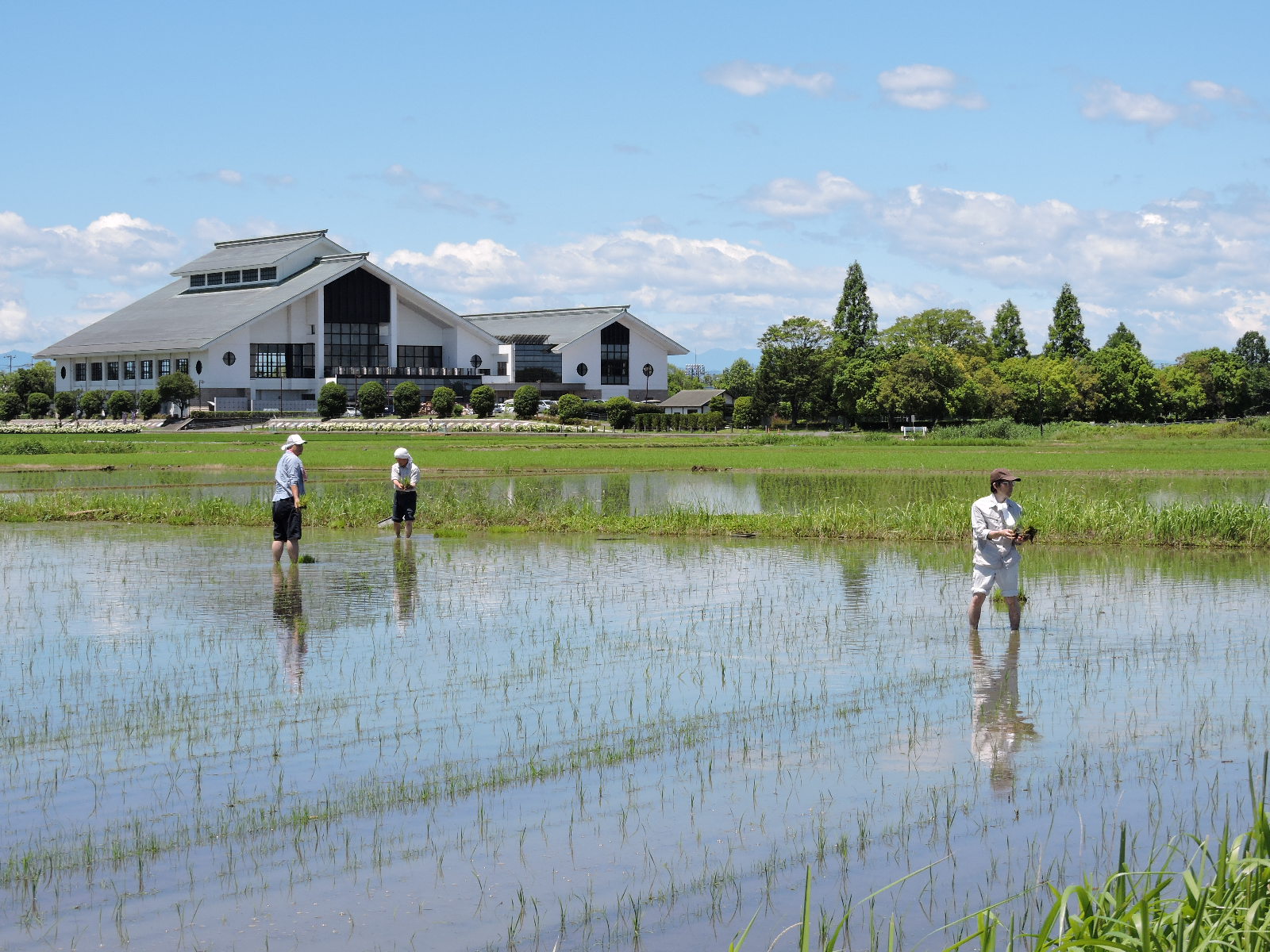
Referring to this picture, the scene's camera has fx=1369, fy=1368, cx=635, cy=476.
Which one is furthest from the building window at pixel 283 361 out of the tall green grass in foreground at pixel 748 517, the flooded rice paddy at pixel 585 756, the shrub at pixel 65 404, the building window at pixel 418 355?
the flooded rice paddy at pixel 585 756

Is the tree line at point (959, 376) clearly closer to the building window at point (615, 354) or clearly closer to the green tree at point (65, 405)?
the building window at point (615, 354)

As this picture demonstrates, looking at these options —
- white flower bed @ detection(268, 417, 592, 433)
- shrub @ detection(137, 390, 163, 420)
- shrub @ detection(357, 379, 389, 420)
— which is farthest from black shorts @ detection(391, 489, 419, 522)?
shrub @ detection(137, 390, 163, 420)

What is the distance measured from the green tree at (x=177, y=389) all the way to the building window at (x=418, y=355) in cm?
1526

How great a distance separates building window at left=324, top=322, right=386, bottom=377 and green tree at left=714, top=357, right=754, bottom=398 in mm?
Result: 24119

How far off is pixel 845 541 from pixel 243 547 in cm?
841

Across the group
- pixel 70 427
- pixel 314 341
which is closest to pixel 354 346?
pixel 314 341

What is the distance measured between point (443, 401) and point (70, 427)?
18.5 metres

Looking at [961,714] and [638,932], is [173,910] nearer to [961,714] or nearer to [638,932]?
[638,932]

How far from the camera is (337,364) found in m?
81.7

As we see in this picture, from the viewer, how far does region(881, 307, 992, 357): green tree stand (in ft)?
322

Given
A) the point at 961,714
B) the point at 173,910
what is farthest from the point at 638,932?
the point at 961,714

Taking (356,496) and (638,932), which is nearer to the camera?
(638,932)

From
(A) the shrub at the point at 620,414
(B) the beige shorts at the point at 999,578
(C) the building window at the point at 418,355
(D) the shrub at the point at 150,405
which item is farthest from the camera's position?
(C) the building window at the point at 418,355

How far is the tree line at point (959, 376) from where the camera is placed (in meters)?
74.4
